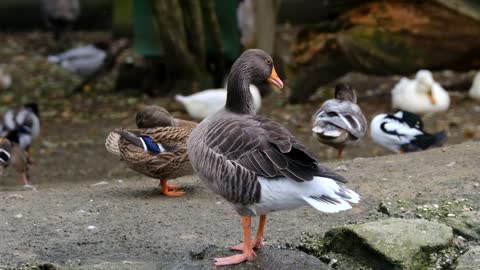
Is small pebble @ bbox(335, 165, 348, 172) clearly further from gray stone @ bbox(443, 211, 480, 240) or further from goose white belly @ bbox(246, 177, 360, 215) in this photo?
goose white belly @ bbox(246, 177, 360, 215)

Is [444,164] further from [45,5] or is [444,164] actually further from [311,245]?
[45,5]

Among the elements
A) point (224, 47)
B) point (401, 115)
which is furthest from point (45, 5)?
point (401, 115)

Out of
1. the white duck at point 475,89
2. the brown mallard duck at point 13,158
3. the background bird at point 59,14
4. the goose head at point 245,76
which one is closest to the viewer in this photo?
the goose head at point 245,76

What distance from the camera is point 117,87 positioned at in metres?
12.7

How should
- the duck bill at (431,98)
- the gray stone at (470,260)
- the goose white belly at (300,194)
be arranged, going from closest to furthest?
1. the goose white belly at (300,194)
2. the gray stone at (470,260)
3. the duck bill at (431,98)

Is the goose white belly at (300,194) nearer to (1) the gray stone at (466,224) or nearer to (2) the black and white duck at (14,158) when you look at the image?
(1) the gray stone at (466,224)

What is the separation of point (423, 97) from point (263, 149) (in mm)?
6273

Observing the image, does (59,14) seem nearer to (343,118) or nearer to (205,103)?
(205,103)

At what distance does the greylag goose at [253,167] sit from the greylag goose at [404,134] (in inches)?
146

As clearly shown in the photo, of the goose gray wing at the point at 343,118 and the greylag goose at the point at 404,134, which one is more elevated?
the goose gray wing at the point at 343,118

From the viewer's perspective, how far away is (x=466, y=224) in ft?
16.7

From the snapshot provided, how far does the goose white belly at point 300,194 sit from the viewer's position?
13.6 feet

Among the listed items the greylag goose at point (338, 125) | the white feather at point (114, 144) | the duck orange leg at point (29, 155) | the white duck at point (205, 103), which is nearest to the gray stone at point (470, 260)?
the white feather at point (114, 144)

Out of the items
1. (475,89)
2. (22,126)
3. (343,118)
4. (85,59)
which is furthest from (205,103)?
(85,59)
